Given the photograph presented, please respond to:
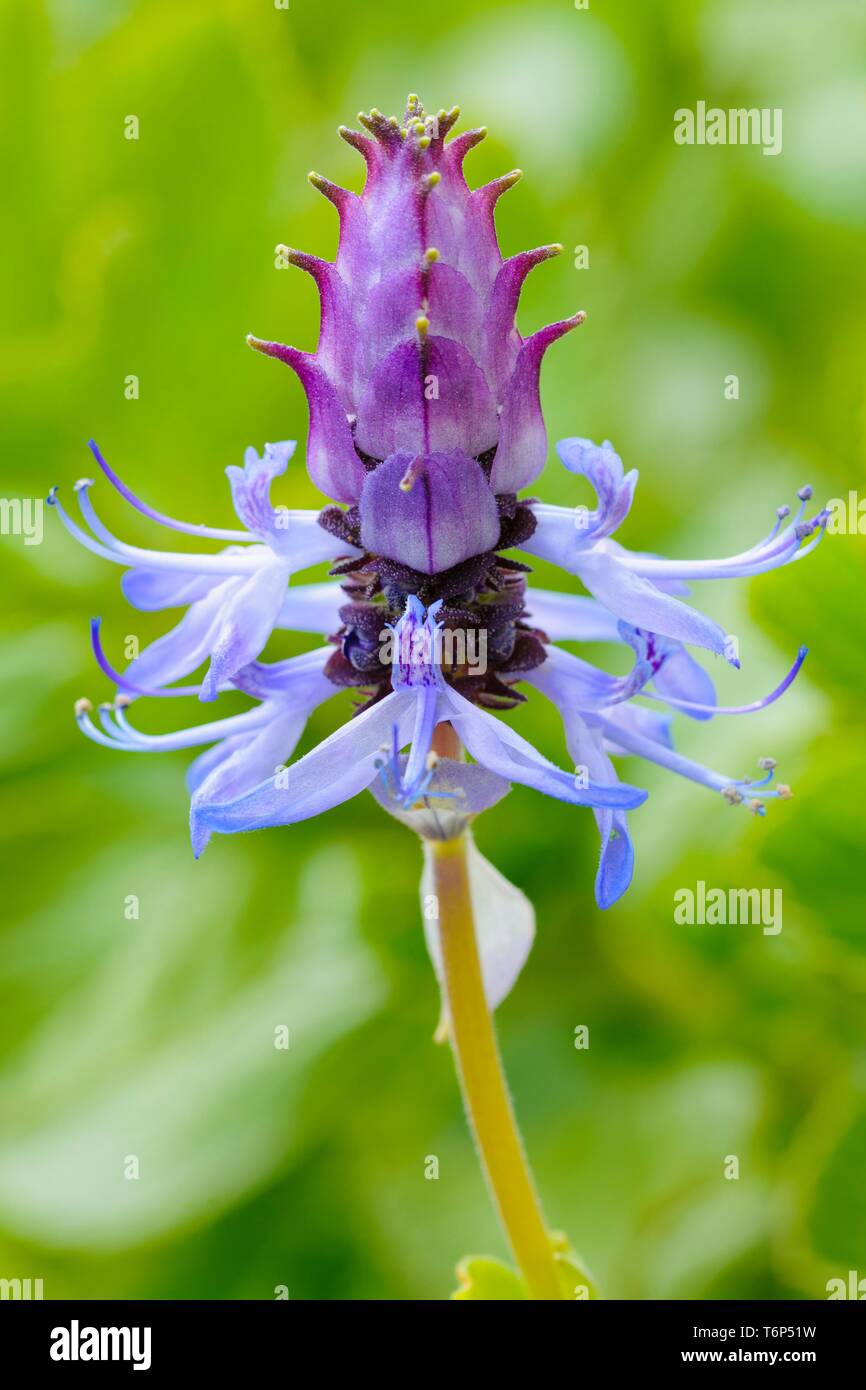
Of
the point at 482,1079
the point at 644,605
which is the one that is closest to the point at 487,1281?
the point at 482,1079

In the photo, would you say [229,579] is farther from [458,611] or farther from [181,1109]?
[181,1109]

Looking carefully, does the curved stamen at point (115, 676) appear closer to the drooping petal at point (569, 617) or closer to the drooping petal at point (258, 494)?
the drooping petal at point (258, 494)

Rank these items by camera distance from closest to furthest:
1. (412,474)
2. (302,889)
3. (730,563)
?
(412,474), (730,563), (302,889)

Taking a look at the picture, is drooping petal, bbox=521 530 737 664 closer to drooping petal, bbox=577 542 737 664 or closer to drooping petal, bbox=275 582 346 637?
drooping petal, bbox=577 542 737 664

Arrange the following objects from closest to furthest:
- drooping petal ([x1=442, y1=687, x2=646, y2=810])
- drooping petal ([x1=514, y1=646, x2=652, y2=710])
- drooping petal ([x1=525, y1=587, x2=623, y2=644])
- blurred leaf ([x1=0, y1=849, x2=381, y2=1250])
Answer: drooping petal ([x1=442, y1=687, x2=646, y2=810]), drooping petal ([x1=514, y1=646, x2=652, y2=710]), drooping petal ([x1=525, y1=587, x2=623, y2=644]), blurred leaf ([x1=0, y1=849, x2=381, y2=1250])

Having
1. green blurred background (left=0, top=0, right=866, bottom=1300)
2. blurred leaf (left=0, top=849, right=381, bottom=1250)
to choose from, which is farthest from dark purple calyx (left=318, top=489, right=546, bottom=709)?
blurred leaf (left=0, top=849, right=381, bottom=1250)

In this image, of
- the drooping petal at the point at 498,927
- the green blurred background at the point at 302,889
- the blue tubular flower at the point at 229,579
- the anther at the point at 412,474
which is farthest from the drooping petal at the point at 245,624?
the green blurred background at the point at 302,889

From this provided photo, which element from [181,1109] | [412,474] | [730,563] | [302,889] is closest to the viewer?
[412,474]
